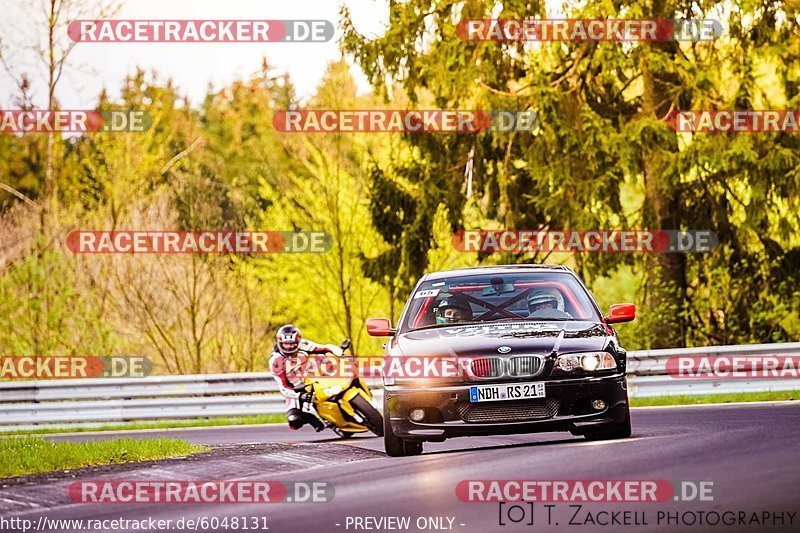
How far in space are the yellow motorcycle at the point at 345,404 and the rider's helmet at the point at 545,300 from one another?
3.04 m

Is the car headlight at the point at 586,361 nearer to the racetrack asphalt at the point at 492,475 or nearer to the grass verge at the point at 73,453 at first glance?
the racetrack asphalt at the point at 492,475

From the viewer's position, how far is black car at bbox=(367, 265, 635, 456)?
1101 centimetres

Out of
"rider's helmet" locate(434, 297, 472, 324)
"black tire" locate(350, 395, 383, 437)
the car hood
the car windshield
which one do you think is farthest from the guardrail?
the car hood

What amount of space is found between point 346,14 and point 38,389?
34.1ft

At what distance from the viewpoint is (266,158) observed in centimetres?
5375

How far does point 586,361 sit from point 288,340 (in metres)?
5.09

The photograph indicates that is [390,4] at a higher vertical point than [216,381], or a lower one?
higher

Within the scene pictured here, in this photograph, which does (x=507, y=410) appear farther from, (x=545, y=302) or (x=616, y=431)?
(x=545, y=302)

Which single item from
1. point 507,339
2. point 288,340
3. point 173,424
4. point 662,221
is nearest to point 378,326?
point 507,339

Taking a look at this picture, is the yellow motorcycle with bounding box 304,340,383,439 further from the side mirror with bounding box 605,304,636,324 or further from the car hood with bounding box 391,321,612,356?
the side mirror with bounding box 605,304,636,324

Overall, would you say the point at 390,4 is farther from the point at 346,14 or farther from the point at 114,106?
the point at 114,106

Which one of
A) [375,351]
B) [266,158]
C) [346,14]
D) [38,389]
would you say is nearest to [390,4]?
[346,14]

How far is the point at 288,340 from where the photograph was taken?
15.4m

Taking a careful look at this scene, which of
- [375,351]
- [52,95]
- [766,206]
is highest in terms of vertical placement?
[52,95]
